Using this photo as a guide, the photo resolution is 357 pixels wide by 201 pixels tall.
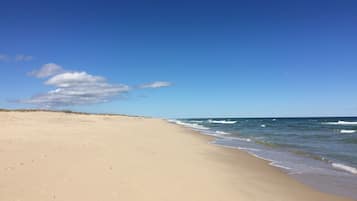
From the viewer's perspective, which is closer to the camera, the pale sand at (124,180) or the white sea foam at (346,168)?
the pale sand at (124,180)

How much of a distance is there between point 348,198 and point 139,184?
481 cm

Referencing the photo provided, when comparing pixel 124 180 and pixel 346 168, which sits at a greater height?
pixel 124 180

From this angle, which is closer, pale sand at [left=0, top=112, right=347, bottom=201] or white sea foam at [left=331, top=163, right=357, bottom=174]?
pale sand at [left=0, top=112, right=347, bottom=201]

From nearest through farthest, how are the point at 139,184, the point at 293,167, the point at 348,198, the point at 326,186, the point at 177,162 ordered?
the point at 139,184, the point at 348,198, the point at 326,186, the point at 177,162, the point at 293,167

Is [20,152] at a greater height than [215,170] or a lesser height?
greater

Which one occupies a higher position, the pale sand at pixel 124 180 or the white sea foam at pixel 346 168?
the pale sand at pixel 124 180

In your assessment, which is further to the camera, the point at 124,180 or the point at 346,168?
the point at 346,168

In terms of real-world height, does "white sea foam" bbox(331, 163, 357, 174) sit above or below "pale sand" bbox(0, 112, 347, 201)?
below

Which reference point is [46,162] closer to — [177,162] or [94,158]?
[94,158]

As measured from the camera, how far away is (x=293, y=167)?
1078 cm

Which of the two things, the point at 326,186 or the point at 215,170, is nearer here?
the point at 326,186

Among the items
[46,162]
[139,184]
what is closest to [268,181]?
[139,184]

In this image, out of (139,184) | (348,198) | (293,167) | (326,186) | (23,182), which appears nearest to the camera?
(23,182)

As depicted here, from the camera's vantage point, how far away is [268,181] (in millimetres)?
8117
